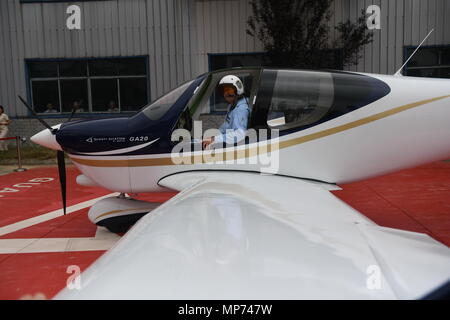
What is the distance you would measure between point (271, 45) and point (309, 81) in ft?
33.9

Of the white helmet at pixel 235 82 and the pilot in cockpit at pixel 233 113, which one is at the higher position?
the white helmet at pixel 235 82

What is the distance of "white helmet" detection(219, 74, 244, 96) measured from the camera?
4.33 m

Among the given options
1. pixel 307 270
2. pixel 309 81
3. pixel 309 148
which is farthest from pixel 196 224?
pixel 309 81

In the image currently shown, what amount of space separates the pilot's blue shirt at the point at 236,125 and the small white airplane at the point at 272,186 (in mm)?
83

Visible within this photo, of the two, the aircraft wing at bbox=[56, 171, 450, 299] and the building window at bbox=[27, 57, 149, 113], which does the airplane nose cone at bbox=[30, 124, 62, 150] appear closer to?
the aircraft wing at bbox=[56, 171, 450, 299]

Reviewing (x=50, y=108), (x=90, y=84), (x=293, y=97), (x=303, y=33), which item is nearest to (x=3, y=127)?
(x=50, y=108)

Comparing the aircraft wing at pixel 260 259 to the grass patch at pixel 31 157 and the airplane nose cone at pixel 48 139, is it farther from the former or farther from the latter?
the grass patch at pixel 31 157

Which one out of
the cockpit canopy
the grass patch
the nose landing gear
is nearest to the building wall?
the grass patch

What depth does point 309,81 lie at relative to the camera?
13.9ft

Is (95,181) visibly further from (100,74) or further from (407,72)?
(407,72)

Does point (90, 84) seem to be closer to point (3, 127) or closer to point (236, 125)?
point (3, 127)

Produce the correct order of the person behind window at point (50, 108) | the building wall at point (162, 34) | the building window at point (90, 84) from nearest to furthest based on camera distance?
1. the building wall at point (162, 34)
2. the building window at point (90, 84)
3. the person behind window at point (50, 108)

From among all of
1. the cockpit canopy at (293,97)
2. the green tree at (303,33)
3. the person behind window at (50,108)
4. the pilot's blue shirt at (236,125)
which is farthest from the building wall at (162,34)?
the pilot's blue shirt at (236,125)

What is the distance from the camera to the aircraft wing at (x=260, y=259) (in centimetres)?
138
